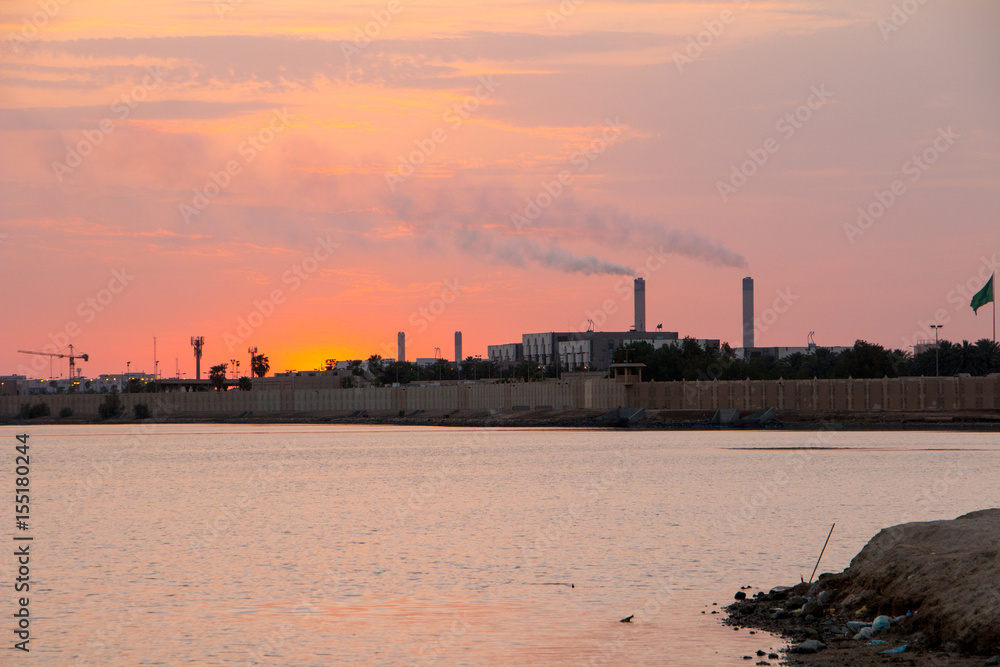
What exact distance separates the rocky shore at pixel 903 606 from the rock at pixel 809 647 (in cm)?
2

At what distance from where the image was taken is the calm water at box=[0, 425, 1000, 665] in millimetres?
23203

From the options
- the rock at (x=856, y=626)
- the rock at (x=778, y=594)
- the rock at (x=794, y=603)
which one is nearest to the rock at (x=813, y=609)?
the rock at (x=794, y=603)

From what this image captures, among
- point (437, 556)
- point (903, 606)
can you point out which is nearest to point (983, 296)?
point (437, 556)

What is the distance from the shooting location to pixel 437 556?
36.4 meters

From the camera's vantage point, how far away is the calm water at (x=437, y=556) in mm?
23203

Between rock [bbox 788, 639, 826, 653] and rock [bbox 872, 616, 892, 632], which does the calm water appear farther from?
rock [bbox 872, 616, 892, 632]

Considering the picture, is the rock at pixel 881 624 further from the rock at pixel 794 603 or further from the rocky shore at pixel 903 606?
the rock at pixel 794 603

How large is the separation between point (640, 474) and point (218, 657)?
6032 cm

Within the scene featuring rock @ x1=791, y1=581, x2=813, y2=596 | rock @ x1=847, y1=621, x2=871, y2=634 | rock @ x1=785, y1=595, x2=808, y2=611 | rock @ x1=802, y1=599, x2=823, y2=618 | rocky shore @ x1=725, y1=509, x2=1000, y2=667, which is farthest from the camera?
rock @ x1=791, y1=581, x2=813, y2=596

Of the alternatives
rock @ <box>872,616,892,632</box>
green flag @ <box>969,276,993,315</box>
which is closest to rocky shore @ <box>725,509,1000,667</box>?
rock @ <box>872,616,892,632</box>

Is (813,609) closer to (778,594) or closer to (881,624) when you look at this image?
(881,624)

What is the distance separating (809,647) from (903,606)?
233cm

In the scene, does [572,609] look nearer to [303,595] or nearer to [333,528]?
[303,595]

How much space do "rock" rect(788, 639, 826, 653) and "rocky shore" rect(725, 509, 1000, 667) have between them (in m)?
0.02
